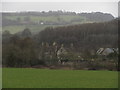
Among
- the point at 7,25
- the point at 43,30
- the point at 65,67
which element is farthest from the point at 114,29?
the point at 7,25

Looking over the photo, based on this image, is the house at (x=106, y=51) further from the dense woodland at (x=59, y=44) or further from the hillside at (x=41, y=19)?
the hillside at (x=41, y=19)

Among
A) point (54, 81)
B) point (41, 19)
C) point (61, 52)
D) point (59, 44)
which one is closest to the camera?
point (54, 81)

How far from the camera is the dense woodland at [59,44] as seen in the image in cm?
4616

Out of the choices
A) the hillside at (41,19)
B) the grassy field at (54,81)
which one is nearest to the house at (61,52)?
the hillside at (41,19)

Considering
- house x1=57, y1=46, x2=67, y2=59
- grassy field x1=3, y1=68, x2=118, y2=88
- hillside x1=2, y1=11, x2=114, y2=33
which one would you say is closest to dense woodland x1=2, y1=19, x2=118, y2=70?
house x1=57, y1=46, x2=67, y2=59

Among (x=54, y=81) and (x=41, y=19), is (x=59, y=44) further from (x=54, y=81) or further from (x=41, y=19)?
(x=54, y=81)

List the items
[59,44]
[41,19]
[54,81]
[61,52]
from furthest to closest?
[41,19] < [59,44] < [61,52] < [54,81]

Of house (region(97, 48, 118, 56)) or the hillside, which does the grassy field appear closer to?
house (region(97, 48, 118, 56))

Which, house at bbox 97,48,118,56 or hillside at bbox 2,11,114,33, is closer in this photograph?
house at bbox 97,48,118,56

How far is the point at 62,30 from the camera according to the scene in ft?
197

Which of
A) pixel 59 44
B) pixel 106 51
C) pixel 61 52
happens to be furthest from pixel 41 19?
pixel 106 51

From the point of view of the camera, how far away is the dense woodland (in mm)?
46156

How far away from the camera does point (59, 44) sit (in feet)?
196

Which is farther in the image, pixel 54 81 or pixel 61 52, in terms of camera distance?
pixel 61 52
